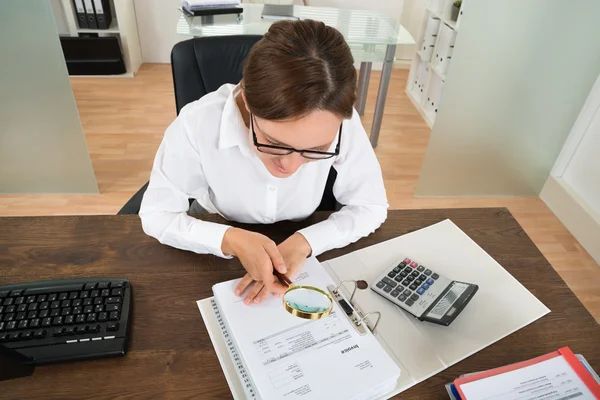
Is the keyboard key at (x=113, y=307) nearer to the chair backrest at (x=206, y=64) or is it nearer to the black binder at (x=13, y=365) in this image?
the black binder at (x=13, y=365)

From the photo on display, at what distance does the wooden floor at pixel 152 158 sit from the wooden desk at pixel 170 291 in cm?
117

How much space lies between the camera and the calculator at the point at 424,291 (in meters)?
0.80

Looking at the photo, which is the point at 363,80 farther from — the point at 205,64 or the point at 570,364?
the point at 570,364

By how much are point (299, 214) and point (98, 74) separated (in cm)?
299

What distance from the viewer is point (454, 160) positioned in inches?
88.3

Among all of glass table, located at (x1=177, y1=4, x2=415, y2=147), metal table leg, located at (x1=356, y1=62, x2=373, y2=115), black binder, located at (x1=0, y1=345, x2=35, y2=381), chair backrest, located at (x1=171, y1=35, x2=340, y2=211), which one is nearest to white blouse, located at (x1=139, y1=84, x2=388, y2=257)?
chair backrest, located at (x1=171, y1=35, x2=340, y2=211)

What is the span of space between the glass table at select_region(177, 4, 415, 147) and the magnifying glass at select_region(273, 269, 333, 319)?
1495mm

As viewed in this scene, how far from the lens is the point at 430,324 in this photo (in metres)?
0.80

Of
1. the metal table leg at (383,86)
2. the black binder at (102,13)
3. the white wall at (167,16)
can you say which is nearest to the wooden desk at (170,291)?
the metal table leg at (383,86)

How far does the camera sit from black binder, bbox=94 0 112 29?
10.4 feet

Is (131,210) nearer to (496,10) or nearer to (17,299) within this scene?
(17,299)

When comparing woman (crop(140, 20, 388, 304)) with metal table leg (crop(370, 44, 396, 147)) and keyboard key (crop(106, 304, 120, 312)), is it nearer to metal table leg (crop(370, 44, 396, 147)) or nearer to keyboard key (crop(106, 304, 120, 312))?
keyboard key (crop(106, 304, 120, 312))

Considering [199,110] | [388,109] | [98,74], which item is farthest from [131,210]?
[98,74]

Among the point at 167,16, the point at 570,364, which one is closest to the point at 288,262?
the point at 570,364
